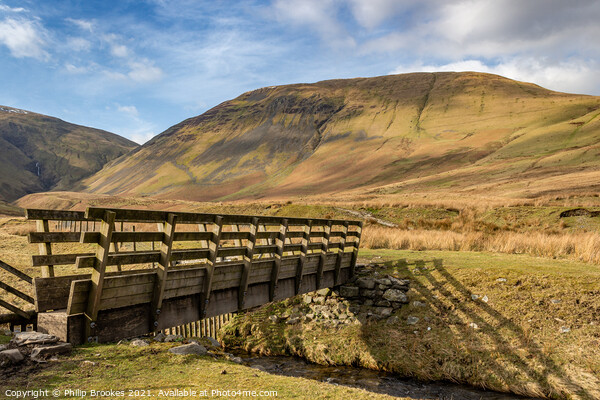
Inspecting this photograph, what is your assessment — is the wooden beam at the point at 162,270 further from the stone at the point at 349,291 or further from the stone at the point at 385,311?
the stone at the point at 349,291

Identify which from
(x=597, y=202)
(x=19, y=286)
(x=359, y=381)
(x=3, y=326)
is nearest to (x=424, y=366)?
(x=359, y=381)

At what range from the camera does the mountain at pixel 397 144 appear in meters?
85.8

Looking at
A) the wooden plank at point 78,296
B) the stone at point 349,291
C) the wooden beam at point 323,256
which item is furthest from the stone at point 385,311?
the wooden plank at point 78,296

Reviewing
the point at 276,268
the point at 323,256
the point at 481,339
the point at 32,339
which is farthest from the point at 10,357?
the point at 481,339

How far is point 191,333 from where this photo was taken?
562 inches

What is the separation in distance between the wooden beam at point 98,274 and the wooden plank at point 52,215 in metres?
0.98

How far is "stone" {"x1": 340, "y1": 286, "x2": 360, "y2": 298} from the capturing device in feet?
51.0

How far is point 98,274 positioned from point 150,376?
2.06 meters

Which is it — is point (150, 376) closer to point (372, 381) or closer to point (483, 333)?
point (372, 381)

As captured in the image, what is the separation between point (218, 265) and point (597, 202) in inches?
1402

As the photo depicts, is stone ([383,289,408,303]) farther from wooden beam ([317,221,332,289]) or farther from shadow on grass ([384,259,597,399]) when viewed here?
wooden beam ([317,221,332,289])

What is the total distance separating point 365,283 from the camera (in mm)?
15539

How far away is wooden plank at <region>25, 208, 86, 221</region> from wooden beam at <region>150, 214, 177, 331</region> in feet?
5.26

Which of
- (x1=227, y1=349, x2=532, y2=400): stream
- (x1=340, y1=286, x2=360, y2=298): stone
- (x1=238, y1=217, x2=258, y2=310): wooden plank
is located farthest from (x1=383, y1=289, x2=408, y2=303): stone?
(x1=238, y1=217, x2=258, y2=310): wooden plank
